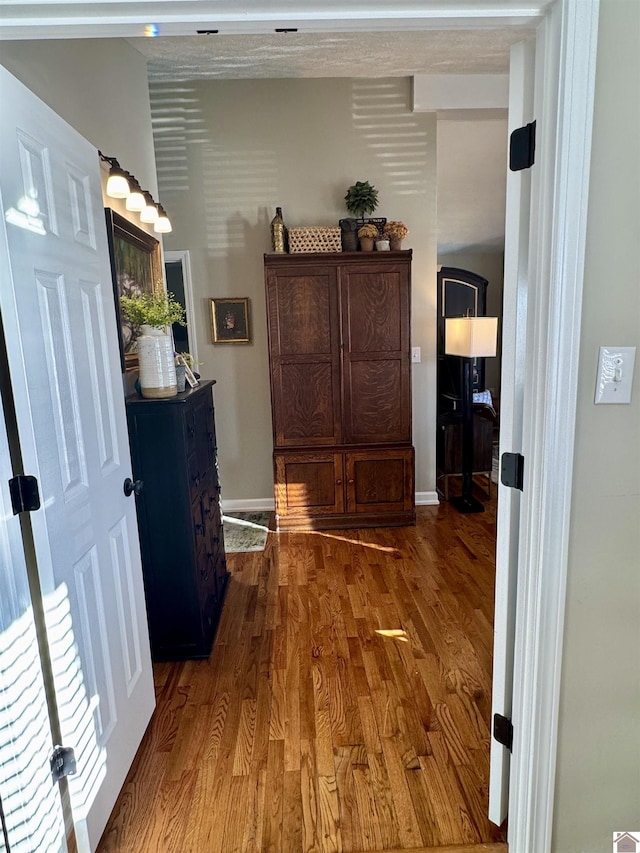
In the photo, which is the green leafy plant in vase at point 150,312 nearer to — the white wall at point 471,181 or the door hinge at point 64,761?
the door hinge at point 64,761

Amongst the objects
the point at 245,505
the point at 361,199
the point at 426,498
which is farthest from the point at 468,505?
the point at 361,199

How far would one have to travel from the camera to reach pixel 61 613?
1.24 m

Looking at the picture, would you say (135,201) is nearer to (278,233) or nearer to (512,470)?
(278,233)

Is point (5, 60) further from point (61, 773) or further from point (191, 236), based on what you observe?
point (191, 236)

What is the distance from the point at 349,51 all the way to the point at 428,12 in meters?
2.63

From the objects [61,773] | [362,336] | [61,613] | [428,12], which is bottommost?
[61,773]

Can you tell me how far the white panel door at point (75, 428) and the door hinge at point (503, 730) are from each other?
3.67 ft

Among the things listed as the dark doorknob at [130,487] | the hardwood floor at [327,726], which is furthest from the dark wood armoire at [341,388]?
the dark doorknob at [130,487]

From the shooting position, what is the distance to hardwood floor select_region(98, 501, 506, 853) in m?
1.44

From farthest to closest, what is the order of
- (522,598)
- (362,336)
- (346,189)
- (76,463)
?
(346,189), (362,336), (76,463), (522,598)

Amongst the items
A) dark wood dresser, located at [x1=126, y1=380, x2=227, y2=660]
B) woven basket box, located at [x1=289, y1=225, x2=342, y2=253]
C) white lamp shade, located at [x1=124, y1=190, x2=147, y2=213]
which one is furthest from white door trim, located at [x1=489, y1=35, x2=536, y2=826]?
woven basket box, located at [x1=289, y1=225, x2=342, y2=253]

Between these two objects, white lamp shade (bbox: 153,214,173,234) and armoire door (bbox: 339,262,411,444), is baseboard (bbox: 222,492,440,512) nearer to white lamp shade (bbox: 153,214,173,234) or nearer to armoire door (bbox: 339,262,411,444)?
armoire door (bbox: 339,262,411,444)

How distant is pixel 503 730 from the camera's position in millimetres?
1321

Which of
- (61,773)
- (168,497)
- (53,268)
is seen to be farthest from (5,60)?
(61,773)
